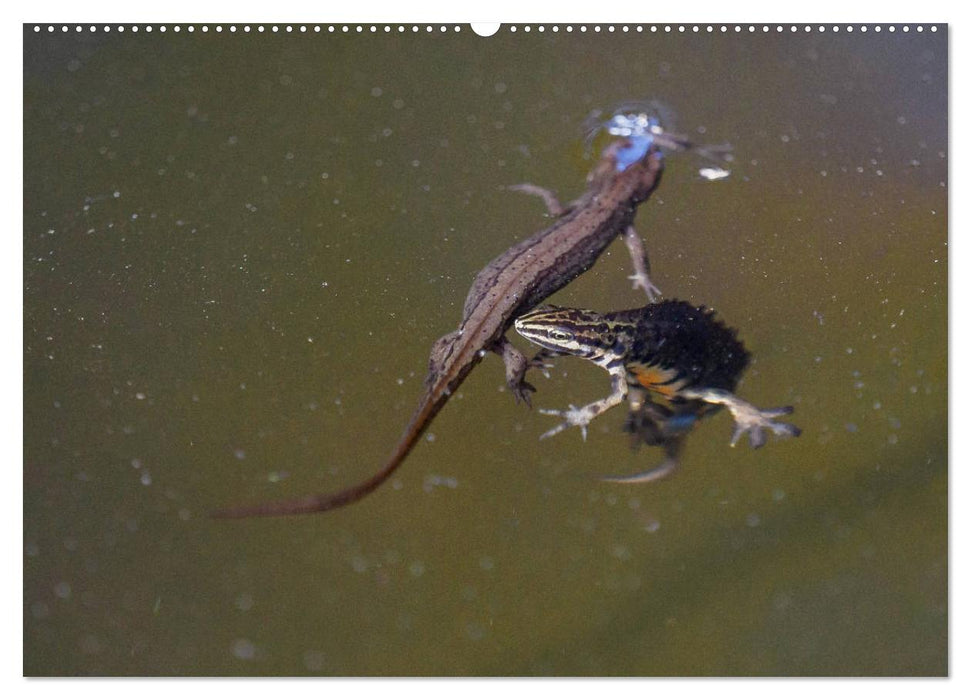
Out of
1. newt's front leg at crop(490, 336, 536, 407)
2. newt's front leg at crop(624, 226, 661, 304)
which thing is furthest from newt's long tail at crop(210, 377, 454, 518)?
newt's front leg at crop(624, 226, 661, 304)

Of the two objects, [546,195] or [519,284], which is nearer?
[519,284]

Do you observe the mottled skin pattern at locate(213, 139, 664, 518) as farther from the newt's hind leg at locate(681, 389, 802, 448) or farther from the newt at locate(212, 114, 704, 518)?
the newt's hind leg at locate(681, 389, 802, 448)

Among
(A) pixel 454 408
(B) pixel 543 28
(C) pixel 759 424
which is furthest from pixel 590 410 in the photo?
(B) pixel 543 28

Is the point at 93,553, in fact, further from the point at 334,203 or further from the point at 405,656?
the point at 334,203

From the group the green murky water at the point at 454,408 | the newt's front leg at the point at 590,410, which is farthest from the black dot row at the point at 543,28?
the newt's front leg at the point at 590,410

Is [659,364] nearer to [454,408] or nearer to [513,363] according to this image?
[513,363]

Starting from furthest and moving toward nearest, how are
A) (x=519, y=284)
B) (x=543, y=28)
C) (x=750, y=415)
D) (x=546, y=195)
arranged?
(x=546, y=195) → (x=750, y=415) → (x=519, y=284) → (x=543, y=28)

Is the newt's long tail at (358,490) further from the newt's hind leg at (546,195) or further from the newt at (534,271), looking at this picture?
the newt's hind leg at (546,195)
